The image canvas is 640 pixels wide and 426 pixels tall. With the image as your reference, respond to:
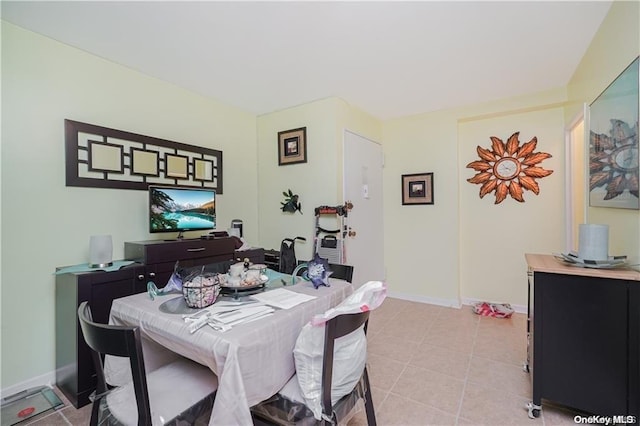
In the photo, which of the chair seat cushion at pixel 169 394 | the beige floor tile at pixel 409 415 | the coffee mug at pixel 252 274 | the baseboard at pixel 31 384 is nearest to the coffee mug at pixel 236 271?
the coffee mug at pixel 252 274

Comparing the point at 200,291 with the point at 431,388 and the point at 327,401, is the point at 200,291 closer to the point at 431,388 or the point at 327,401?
the point at 327,401

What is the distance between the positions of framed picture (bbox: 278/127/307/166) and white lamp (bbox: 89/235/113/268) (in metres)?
2.01

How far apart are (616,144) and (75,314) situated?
3.54 meters

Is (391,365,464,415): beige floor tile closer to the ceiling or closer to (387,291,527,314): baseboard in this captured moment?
(387,291,527,314): baseboard

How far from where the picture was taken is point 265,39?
2.15 meters

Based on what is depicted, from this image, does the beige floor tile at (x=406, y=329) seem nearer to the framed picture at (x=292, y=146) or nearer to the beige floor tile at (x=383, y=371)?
the beige floor tile at (x=383, y=371)

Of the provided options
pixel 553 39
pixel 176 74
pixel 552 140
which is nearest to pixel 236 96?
pixel 176 74

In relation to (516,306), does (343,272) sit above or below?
above

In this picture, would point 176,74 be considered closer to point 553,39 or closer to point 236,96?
point 236,96

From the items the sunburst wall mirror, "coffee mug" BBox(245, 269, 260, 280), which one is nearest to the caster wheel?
"coffee mug" BBox(245, 269, 260, 280)

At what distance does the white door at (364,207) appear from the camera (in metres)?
3.44

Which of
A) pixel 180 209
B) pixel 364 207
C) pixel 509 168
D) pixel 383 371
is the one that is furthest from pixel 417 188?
pixel 180 209

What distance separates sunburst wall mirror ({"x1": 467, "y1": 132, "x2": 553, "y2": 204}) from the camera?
3.30m

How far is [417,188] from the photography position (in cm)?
389
